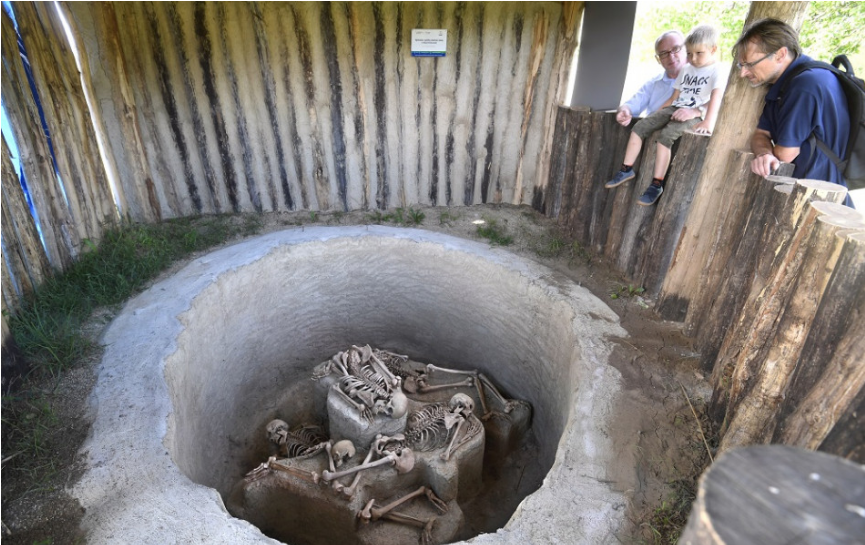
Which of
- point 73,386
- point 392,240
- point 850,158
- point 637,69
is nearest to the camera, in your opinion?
point 850,158

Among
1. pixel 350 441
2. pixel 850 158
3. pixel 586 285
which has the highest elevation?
pixel 850 158

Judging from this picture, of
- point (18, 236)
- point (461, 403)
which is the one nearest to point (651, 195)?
point (461, 403)

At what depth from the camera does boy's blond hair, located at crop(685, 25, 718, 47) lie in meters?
4.41

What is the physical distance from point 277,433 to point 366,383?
101cm

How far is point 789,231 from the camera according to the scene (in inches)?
118

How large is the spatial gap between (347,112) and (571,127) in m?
2.38

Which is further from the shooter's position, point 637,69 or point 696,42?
point 637,69

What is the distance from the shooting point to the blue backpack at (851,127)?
3342mm

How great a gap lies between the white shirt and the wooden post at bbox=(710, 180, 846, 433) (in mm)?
2208

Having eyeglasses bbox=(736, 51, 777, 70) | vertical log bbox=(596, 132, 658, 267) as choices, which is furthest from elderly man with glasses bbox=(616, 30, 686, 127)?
eyeglasses bbox=(736, 51, 777, 70)

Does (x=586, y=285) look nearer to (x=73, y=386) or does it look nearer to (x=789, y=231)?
(x=789, y=231)

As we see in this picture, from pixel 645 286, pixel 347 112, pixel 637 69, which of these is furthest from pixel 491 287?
pixel 637 69

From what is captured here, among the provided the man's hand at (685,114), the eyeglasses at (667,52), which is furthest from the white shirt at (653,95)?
the man's hand at (685,114)

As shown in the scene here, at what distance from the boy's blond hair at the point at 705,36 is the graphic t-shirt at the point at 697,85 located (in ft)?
0.65
